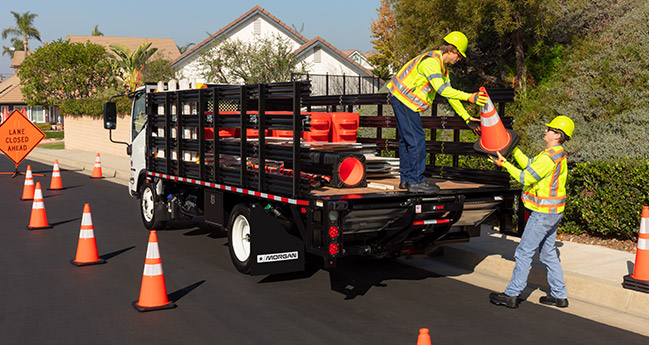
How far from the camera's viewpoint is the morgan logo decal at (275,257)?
25.7 feet

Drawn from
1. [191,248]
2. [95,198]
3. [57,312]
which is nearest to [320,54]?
[95,198]

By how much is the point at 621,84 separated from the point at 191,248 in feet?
29.5

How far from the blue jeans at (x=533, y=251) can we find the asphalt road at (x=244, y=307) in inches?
9.4

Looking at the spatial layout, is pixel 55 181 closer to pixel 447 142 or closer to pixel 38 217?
pixel 38 217

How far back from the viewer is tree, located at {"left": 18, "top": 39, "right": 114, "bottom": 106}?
50.3m

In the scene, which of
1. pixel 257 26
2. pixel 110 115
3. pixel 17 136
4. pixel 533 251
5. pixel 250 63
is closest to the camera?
pixel 533 251

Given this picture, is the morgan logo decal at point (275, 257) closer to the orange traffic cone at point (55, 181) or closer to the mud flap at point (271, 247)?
the mud flap at point (271, 247)

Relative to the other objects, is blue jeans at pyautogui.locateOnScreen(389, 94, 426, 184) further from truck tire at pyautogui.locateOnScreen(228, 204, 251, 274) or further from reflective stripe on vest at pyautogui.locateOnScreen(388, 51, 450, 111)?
truck tire at pyautogui.locateOnScreen(228, 204, 251, 274)

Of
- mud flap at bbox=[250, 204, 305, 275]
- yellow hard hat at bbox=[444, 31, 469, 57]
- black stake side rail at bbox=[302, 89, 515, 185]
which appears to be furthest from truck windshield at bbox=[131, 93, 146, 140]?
yellow hard hat at bbox=[444, 31, 469, 57]

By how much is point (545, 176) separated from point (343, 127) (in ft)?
10.8

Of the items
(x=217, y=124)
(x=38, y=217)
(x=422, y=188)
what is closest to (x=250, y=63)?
(x=38, y=217)

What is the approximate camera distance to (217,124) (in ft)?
29.3

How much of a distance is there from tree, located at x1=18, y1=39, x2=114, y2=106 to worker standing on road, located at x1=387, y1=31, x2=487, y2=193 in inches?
1793

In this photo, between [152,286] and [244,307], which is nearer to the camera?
[152,286]
